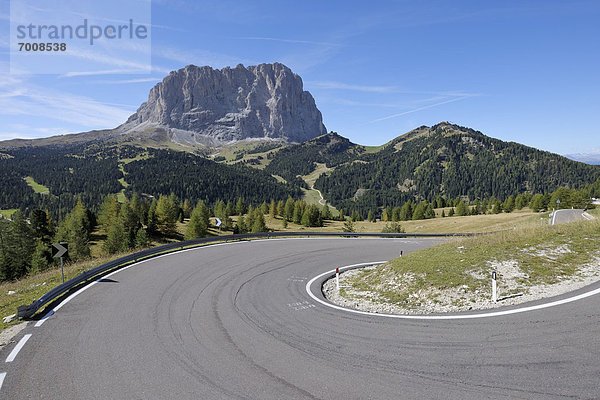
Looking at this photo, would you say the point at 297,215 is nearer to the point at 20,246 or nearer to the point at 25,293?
the point at 20,246

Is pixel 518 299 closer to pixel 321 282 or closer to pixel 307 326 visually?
pixel 307 326

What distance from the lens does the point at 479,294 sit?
32.1 ft

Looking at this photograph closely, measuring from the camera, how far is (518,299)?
359 inches

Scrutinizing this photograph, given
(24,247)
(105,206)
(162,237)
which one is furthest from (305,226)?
(24,247)

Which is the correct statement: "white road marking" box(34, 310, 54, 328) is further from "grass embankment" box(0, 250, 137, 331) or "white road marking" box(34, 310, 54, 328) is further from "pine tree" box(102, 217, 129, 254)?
"pine tree" box(102, 217, 129, 254)

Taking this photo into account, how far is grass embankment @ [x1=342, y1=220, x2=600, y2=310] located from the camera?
10.3 m

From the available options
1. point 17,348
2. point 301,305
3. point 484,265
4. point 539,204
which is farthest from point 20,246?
point 539,204

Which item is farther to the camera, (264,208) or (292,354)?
(264,208)

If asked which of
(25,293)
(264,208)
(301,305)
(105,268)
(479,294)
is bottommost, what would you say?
(25,293)

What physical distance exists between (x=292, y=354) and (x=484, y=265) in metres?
8.42

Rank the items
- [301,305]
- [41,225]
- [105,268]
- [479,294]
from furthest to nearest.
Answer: [41,225] → [105,268] → [301,305] → [479,294]

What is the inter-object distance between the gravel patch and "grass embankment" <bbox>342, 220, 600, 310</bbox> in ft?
0.10

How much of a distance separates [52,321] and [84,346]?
2.73 meters

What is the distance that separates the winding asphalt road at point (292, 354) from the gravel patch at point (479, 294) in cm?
104
